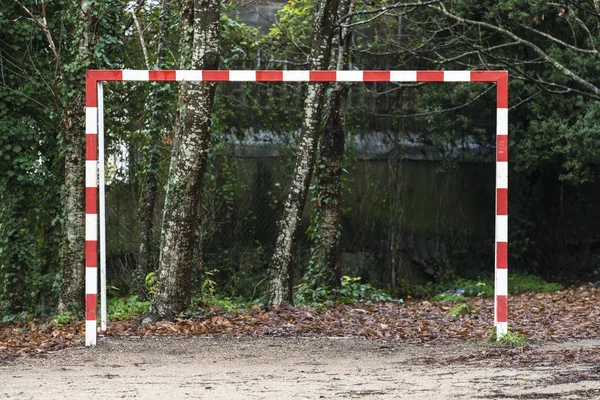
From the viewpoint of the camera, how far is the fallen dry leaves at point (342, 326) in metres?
10.3

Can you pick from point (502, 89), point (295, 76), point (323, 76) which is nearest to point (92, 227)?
point (295, 76)

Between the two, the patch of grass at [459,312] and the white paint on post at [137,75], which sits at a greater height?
the white paint on post at [137,75]

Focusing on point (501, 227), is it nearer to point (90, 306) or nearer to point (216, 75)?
point (216, 75)

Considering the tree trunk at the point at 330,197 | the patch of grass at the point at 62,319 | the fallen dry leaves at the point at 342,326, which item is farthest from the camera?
the tree trunk at the point at 330,197

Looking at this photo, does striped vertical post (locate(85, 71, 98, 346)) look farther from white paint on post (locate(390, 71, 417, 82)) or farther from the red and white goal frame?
white paint on post (locate(390, 71, 417, 82))

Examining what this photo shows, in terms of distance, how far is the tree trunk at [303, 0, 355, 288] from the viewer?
15.1m

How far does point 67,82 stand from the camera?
40.6ft

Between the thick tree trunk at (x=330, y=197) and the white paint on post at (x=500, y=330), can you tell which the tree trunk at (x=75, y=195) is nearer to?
the thick tree trunk at (x=330, y=197)

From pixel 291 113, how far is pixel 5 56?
642cm

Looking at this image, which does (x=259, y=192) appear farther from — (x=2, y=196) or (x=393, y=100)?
(x=2, y=196)

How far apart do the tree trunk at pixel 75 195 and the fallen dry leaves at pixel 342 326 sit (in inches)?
22.1

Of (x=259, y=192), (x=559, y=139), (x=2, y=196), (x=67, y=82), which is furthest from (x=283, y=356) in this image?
(x=559, y=139)

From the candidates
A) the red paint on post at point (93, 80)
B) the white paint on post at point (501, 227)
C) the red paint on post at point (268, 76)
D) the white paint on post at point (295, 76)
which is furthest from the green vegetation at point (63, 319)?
the white paint on post at point (501, 227)

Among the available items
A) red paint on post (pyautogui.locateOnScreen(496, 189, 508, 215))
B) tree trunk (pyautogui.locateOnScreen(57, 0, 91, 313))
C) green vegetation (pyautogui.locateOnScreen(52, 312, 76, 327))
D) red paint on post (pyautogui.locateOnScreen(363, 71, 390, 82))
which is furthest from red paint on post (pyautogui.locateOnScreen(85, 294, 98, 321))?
red paint on post (pyautogui.locateOnScreen(496, 189, 508, 215))
